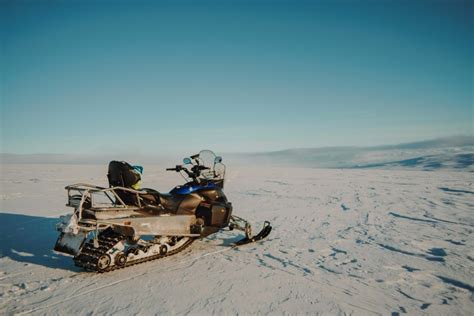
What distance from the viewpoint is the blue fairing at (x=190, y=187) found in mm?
6012

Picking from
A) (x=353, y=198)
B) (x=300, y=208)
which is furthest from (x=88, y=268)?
(x=353, y=198)

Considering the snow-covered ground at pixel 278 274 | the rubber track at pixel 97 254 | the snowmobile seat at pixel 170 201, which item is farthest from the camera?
the snowmobile seat at pixel 170 201

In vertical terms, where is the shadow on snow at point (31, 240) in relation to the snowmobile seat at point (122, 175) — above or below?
below

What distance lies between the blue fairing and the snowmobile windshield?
0.31 m

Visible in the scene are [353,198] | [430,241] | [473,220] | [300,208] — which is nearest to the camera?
[430,241]

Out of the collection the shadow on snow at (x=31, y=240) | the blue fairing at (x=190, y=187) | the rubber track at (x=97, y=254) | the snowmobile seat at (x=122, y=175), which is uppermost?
the snowmobile seat at (x=122, y=175)

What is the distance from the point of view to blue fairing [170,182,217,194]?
601cm

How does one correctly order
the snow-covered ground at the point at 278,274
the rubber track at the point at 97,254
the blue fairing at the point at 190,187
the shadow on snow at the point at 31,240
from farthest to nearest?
the blue fairing at the point at 190,187 → the shadow on snow at the point at 31,240 → the rubber track at the point at 97,254 → the snow-covered ground at the point at 278,274

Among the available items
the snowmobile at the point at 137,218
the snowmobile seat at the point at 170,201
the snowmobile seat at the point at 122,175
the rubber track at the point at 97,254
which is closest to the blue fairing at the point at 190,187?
the snowmobile at the point at 137,218

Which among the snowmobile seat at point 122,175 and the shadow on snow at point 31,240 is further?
the shadow on snow at point 31,240

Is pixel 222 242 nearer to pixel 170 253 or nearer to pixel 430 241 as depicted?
pixel 170 253

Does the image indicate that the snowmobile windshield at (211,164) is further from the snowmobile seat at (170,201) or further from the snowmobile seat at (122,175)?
the snowmobile seat at (122,175)

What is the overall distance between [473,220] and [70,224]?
31.4 feet

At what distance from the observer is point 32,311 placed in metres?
3.61
